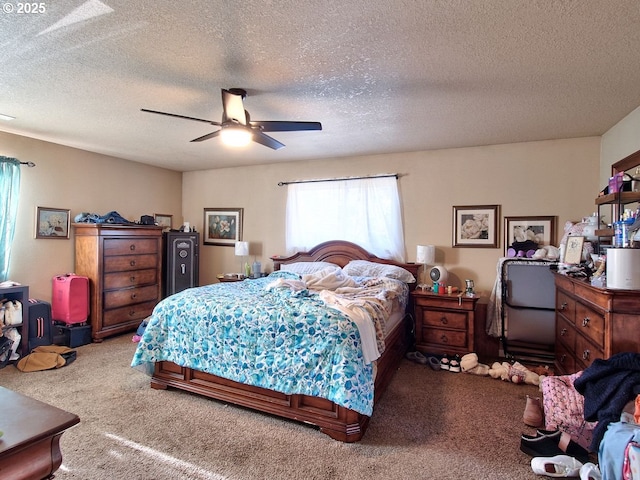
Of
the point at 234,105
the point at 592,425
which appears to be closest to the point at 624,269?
the point at 592,425

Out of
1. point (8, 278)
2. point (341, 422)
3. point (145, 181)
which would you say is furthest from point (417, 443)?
point (145, 181)

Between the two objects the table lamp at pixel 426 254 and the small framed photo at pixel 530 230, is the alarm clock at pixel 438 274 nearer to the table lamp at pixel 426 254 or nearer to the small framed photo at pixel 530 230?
the table lamp at pixel 426 254

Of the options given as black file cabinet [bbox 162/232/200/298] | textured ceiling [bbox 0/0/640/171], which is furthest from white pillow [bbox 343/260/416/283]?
black file cabinet [bbox 162/232/200/298]

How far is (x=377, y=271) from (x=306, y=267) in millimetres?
940

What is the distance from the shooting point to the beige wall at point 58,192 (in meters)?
3.99

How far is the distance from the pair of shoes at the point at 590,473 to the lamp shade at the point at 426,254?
8.12 ft

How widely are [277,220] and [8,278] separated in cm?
332

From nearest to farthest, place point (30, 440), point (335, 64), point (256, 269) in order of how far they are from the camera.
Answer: point (30, 440) < point (335, 64) < point (256, 269)

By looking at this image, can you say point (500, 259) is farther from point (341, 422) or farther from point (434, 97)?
point (341, 422)

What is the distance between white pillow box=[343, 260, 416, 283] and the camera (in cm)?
405

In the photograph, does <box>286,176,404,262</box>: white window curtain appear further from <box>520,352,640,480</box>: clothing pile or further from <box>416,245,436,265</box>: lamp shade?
<box>520,352,640,480</box>: clothing pile

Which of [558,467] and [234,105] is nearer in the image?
[558,467]

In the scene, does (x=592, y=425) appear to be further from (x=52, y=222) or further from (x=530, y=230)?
(x=52, y=222)

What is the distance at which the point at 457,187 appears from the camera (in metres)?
4.25
